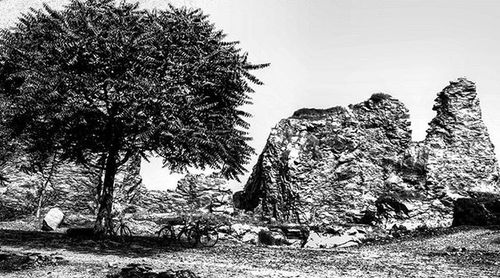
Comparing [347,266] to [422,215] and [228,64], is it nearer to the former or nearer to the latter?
[228,64]

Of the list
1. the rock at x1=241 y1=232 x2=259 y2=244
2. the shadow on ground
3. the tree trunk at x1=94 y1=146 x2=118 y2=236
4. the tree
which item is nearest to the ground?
the shadow on ground

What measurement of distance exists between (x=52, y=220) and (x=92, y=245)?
343 inches

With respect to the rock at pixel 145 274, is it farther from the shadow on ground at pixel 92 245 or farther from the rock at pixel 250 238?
the rock at pixel 250 238

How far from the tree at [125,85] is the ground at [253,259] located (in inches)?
108

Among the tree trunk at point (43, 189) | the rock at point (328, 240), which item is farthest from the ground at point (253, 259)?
the tree trunk at point (43, 189)

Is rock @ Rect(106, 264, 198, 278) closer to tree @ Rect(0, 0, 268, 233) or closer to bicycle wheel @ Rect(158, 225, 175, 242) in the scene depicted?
tree @ Rect(0, 0, 268, 233)

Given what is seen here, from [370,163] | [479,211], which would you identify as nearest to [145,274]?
[479,211]

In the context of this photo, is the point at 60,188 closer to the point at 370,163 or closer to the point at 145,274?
the point at 370,163

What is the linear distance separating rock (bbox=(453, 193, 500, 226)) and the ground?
4139 mm

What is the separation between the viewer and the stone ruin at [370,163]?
31859 millimetres

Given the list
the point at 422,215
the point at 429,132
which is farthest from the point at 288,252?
the point at 429,132

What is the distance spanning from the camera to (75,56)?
1466 centimetres

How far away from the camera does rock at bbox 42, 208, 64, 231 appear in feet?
72.4

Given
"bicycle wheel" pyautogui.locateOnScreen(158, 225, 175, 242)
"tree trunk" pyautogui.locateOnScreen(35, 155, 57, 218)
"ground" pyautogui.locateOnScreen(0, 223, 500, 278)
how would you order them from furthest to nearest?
1. "tree trunk" pyautogui.locateOnScreen(35, 155, 57, 218)
2. "bicycle wheel" pyautogui.locateOnScreen(158, 225, 175, 242)
3. "ground" pyautogui.locateOnScreen(0, 223, 500, 278)
